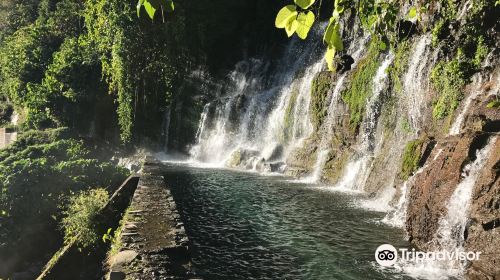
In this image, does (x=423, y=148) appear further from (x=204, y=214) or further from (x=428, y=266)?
(x=204, y=214)

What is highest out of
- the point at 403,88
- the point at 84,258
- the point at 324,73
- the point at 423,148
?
the point at 324,73

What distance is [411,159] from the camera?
39.4 ft

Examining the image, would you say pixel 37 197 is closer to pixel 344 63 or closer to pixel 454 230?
pixel 454 230

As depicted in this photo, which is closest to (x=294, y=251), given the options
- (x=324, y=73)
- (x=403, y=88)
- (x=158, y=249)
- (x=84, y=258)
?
(x=158, y=249)

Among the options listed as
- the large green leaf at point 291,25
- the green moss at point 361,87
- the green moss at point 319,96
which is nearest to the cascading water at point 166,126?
the green moss at point 319,96

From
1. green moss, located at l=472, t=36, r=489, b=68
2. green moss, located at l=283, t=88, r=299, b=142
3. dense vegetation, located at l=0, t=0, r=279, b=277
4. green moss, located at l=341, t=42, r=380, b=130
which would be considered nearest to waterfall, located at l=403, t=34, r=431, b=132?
green moss, located at l=472, t=36, r=489, b=68

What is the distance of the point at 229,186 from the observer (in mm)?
16156

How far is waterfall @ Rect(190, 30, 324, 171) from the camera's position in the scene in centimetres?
2410

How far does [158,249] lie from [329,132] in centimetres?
1523

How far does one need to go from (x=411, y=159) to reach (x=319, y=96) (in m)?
10.2

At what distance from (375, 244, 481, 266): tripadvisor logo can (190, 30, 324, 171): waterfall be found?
13.7m

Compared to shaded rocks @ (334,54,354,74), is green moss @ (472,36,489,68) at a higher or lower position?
lower

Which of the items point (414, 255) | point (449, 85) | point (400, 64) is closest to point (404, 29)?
point (400, 64)

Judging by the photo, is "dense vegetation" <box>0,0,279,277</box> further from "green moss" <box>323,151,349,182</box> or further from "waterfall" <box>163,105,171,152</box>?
"green moss" <box>323,151,349,182</box>
